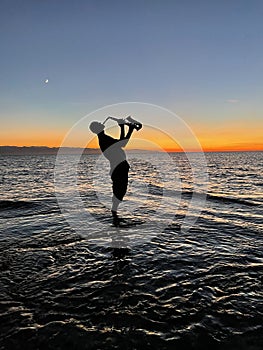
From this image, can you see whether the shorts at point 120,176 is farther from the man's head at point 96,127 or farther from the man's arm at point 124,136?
the man's head at point 96,127

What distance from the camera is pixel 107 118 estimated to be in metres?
8.52

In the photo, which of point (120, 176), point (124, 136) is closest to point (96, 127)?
point (124, 136)

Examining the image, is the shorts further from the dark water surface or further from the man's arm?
the dark water surface

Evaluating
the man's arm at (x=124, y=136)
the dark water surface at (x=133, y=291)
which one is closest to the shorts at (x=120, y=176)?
the man's arm at (x=124, y=136)

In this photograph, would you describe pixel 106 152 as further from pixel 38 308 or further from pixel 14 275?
pixel 38 308

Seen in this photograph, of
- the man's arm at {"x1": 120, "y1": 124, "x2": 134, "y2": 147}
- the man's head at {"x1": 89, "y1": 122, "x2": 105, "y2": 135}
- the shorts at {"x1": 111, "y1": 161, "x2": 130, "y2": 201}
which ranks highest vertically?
the man's head at {"x1": 89, "y1": 122, "x2": 105, "y2": 135}

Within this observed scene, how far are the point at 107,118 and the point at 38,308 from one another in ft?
18.6

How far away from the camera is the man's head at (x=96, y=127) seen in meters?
9.02

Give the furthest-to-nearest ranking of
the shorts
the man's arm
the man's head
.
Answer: the shorts → the man's head → the man's arm

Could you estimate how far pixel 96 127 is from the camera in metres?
9.02

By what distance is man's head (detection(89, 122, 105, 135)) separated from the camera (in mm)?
9023

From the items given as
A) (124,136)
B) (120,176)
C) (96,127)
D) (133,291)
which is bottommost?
(133,291)

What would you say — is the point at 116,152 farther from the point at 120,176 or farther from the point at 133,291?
the point at 133,291

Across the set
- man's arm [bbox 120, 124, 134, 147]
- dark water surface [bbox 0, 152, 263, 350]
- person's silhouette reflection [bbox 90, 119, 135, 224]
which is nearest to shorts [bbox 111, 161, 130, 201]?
person's silhouette reflection [bbox 90, 119, 135, 224]
